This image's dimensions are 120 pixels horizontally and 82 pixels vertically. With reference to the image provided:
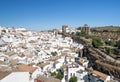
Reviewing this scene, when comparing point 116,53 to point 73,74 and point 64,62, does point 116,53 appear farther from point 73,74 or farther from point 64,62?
point 73,74

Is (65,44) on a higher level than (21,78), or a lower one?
lower

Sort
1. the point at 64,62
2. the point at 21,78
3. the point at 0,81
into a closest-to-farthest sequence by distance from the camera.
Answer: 1. the point at 0,81
2. the point at 21,78
3. the point at 64,62

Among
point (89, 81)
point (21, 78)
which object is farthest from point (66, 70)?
point (21, 78)

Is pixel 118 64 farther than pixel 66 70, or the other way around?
pixel 118 64

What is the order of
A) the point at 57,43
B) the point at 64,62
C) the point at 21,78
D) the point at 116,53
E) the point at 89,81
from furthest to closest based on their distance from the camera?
the point at 57,43 < the point at 116,53 < the point at 64,62 < the point at 89,81 < the point at 21,78

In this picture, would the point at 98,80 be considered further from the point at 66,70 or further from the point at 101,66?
the point at 101,66

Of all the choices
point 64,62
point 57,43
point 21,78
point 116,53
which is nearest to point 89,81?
point 64,62

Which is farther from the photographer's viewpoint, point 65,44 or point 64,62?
point 65,44

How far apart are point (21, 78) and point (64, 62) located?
25324mm

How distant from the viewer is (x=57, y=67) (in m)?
39.8

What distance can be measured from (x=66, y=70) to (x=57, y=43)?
1419 inches

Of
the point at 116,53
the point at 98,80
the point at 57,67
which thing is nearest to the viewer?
the point at 98,80

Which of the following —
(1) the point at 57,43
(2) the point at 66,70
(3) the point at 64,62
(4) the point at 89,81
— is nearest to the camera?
(4) the point at 89,81

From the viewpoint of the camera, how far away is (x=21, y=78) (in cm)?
1941
